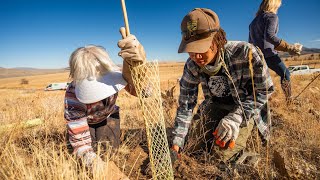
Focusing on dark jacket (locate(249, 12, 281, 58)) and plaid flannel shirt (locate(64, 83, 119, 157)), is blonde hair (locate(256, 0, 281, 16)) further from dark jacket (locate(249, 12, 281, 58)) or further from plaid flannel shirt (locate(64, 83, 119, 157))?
plaid flannel shirt (locate(64, 83, 119, 157))

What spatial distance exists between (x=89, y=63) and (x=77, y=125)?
52cm

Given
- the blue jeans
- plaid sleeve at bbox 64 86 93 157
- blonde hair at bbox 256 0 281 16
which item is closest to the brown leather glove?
the blue jeans

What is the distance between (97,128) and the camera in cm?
241

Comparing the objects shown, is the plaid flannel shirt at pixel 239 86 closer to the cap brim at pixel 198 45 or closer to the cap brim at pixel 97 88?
the cap brim at pixel 198 45

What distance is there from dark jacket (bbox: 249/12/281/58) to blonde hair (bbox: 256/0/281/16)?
0.07 metres

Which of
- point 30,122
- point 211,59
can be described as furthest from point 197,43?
point 30,122

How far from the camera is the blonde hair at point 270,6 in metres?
3.23

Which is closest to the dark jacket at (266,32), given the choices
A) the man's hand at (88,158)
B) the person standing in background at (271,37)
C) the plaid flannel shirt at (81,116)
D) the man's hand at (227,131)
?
the person standing in background at (271,37)

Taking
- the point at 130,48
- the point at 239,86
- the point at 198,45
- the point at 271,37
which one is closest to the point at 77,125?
the point at 130,48

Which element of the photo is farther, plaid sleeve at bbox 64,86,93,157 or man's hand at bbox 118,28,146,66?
plaid sleeve at bbox 64,86,93,157

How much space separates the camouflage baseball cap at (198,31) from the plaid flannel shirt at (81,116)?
0.99m

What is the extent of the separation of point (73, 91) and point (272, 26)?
8.54 feet

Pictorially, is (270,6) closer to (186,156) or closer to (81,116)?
(186,156)

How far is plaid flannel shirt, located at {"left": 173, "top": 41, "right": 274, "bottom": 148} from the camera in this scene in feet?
6.45
